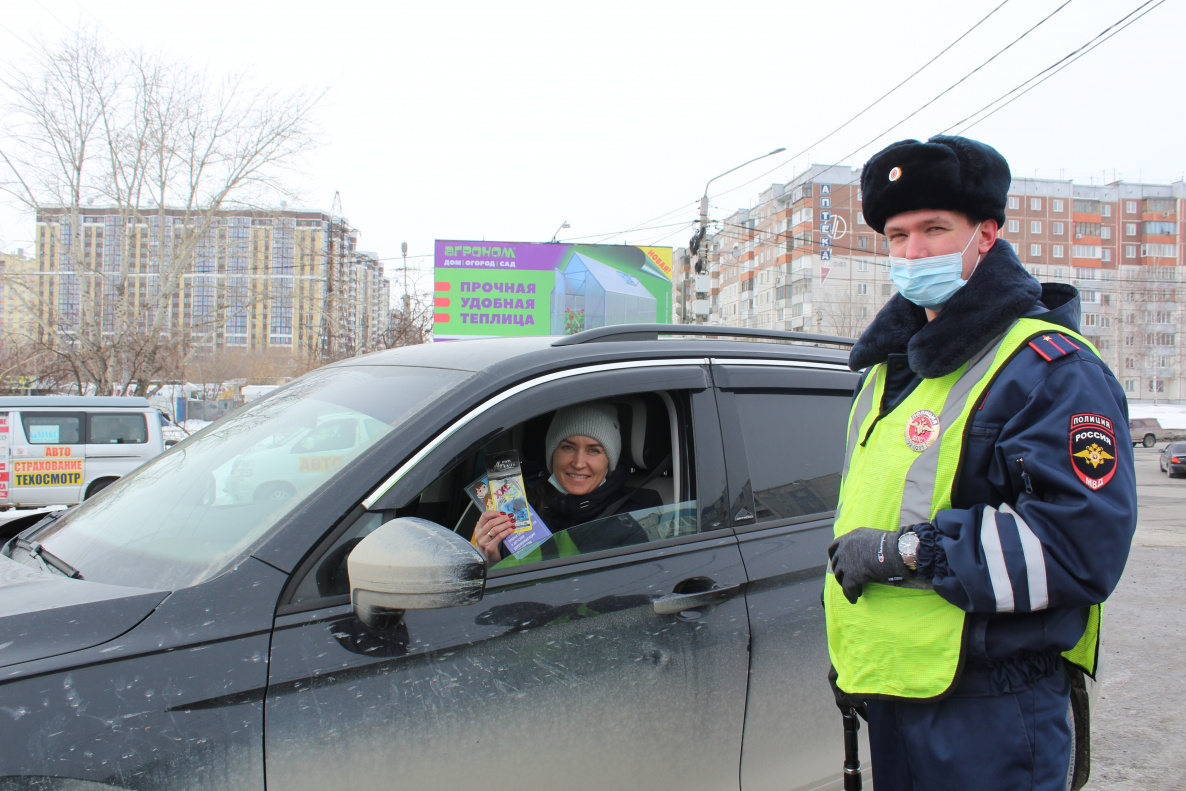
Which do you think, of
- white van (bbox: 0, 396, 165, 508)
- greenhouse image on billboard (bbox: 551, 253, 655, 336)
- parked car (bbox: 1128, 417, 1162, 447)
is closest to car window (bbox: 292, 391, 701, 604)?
white van (bbox: 0, 396, 165, 508)

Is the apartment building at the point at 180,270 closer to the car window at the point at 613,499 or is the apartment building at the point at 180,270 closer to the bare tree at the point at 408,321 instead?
the bare tree at the point at 408,321

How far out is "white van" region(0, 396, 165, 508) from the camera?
11.9 m

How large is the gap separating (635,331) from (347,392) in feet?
3.00

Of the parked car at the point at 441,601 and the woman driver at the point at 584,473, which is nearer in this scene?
the parked car at the point at 441,601

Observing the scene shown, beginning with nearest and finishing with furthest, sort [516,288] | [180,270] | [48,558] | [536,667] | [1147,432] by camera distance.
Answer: [536,667] < [48,558] < [516,288] < [180,270] < [1147,432]

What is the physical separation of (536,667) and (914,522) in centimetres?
91

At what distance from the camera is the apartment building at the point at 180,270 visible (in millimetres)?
Answer: 24297

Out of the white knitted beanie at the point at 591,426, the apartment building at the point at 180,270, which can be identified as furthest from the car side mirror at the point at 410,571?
the apartment building at the point at 180,270

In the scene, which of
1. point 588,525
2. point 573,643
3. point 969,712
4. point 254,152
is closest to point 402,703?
point 573,643

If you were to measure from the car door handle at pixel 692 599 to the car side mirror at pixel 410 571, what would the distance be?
612 millimetres

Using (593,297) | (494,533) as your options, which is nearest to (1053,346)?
(494,533)

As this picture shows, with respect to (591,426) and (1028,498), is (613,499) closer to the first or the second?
(591,426)

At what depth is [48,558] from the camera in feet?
6.07

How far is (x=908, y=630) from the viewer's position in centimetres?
142
